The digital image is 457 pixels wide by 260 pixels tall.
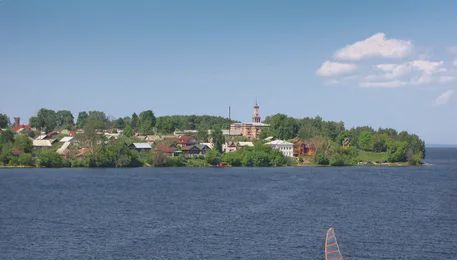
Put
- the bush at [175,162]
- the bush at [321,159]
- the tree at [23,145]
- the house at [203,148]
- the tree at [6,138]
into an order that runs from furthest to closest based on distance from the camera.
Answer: the house at [203,148], the bush at [321,159], the tree at [6,138], the bush at [175,162], the tree at [23,145]

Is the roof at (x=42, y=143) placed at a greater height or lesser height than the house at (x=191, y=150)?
greater

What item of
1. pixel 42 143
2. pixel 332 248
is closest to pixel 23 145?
pixel 42 143

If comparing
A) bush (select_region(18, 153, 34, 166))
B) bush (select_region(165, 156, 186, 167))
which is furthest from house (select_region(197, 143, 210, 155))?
bush (select_region(18, 153, 34, 166))

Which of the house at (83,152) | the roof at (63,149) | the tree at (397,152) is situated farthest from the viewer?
the tree at (397,152)

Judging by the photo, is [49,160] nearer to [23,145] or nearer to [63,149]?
[23,145]

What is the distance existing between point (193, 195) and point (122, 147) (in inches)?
3115

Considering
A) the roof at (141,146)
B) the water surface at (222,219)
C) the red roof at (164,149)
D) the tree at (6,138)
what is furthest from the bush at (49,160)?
the water surface at (222,219)

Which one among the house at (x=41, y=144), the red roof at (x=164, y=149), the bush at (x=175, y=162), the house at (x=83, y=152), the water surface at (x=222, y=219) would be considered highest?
the house at (x=41, y=144)

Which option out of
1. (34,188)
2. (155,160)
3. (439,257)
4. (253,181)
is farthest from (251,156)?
(439,257)

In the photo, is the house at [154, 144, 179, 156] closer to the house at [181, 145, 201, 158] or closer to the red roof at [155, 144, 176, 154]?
the red roof at [155, 144, 176, 154]

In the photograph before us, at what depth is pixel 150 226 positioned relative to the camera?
6050 cm

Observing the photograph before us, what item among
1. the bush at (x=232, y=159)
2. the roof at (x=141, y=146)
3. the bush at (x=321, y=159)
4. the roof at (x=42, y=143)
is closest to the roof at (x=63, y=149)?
the roof at (x=42, y=143)

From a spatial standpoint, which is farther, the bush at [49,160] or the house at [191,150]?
the house at [191,150]

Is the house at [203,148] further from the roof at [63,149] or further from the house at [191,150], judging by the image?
the roof at [63,149]
